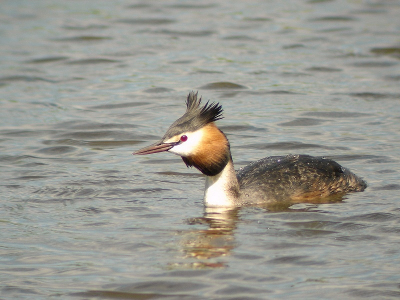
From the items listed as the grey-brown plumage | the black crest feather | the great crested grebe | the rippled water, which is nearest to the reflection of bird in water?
the rippled water

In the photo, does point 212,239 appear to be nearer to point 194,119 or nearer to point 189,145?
point 189,145

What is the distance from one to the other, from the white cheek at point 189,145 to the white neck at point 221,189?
459 millimetres

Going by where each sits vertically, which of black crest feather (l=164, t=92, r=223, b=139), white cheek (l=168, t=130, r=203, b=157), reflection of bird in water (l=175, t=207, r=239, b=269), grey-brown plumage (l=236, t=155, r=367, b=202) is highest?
black crest feather (l=164, t=92, r=223, b=139)

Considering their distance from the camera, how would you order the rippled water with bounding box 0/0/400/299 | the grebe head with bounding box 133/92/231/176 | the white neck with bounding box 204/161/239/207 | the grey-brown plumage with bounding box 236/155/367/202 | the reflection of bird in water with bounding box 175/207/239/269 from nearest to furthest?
the rippled water with bounding box 0/0/400/299 < the reflection of bird in water with bounding box 175/207/239/269 < the grebe head with bounding box 133/92/231/176 < the white neck with bounding box 204/161/239/207 < the grey-brown plumage with bounding box 236/155/367/202

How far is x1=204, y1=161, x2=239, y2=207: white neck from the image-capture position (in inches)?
320

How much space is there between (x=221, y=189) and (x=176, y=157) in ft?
7.88


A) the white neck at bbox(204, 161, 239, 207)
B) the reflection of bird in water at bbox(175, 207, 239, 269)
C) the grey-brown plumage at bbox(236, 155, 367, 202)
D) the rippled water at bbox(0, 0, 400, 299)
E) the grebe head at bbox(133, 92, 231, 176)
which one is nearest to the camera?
the rippled water at bbox(0, 0, 400, 299)

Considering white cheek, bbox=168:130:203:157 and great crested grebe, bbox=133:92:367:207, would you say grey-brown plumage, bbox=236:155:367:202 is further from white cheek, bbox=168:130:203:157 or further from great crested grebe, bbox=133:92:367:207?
white cheek, bbox=168:130:203:157

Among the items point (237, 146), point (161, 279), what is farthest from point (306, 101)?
point (161, 279)

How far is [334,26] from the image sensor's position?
18109 millimetres

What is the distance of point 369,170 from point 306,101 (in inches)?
138

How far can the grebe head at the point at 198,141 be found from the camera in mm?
7785

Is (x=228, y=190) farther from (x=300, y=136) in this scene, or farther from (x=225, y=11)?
(x=225, y=11)

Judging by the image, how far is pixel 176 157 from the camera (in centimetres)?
1046
